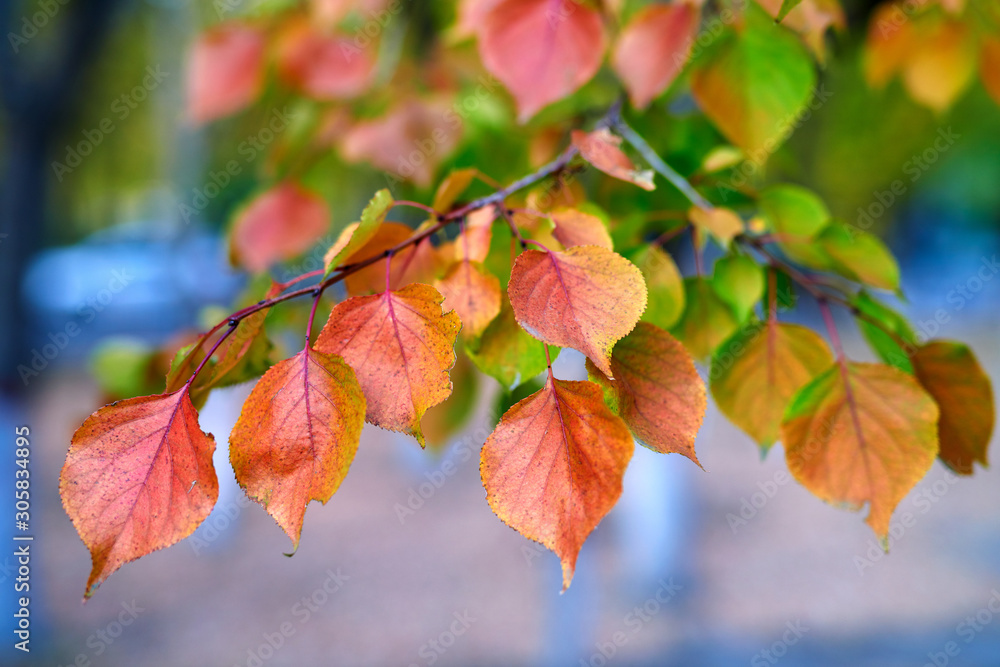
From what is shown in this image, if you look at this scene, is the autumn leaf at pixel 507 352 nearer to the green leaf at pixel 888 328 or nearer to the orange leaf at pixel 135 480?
the orange leaf at pixel 135 480

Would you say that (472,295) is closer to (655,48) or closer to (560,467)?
(560,467)

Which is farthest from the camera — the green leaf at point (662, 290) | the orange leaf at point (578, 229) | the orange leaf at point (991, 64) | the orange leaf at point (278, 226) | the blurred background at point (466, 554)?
the blurred background at point (466, 554)

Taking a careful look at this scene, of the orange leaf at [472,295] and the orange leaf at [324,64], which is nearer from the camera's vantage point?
the orange leaf at [472,295]

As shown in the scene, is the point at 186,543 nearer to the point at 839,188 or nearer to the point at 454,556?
the point at 454,556

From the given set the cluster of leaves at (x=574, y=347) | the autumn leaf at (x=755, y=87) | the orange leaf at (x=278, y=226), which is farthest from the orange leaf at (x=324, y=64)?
the autumn leaf at (x=755, y=87)

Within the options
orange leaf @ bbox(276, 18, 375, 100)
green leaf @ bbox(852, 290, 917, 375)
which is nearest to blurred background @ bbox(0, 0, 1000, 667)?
orange leaf @ bbox(276, 18, 375, 100)

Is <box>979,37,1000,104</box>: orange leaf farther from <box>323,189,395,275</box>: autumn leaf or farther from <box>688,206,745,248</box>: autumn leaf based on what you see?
<box>323,189,395,275</box>: autumn leaf

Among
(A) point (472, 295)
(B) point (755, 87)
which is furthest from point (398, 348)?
(B) point (755, 87)
